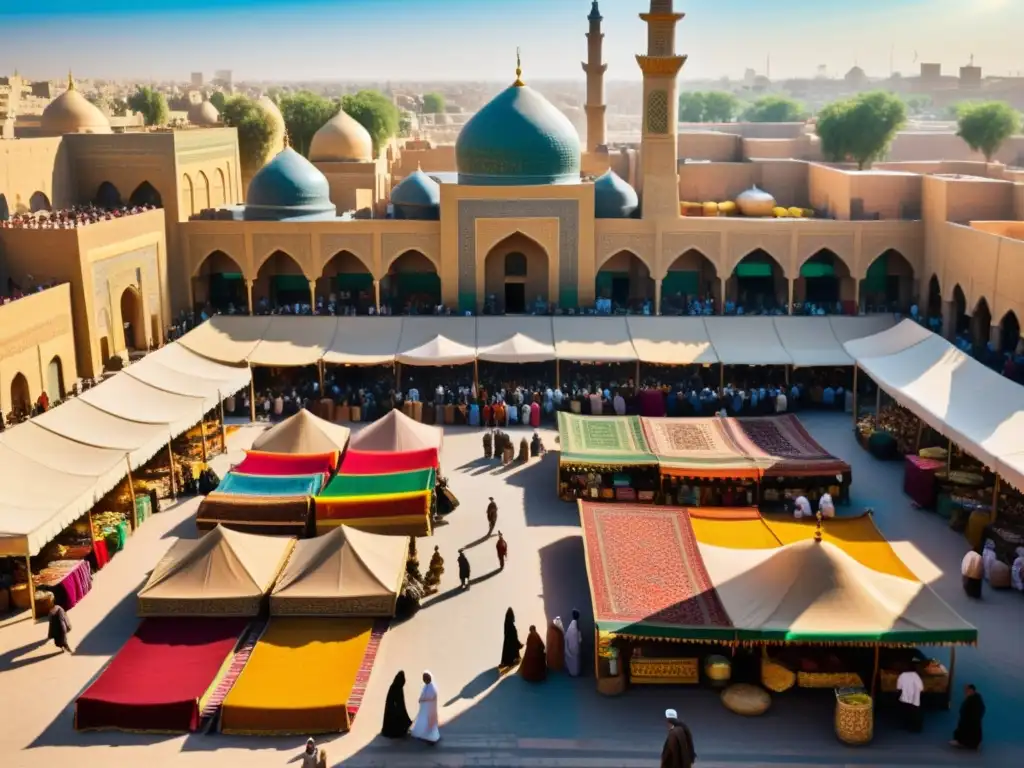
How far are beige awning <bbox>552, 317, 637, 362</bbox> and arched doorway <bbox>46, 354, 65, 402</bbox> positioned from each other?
30.5ft

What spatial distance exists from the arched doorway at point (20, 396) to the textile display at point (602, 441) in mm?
9066

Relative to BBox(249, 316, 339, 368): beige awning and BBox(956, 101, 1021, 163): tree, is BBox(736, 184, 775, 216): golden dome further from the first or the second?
BBox(956, 101, 1021, 163): tree

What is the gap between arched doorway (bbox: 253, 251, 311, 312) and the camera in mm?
27781

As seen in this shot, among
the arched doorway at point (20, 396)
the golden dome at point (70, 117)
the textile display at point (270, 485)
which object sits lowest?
the textile display at point (270, 485)

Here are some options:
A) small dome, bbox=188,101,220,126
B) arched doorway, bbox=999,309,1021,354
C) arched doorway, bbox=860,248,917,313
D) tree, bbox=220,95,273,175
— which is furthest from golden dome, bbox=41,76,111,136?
arched doorway, bbox=999,309,1021,354

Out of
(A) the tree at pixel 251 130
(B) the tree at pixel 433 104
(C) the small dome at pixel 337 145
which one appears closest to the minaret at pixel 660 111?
(C) the small dome at pixel 337 145

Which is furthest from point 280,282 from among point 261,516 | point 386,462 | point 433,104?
point 433,104

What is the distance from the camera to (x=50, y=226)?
22.9 metres

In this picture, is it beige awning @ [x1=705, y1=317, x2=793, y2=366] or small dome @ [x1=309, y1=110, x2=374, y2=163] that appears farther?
small dome @ [x1=309, y1=110, x2=374, y2=163]

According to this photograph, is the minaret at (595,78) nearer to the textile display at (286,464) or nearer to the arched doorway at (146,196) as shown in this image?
the arched doorway at (146,196)

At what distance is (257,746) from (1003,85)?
13106 cm

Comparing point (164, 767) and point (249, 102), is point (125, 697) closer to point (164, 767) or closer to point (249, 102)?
point (164, 767)

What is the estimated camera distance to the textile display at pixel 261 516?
52.4 ft

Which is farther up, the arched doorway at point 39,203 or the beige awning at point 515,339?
the arched doorway at point 39,203
